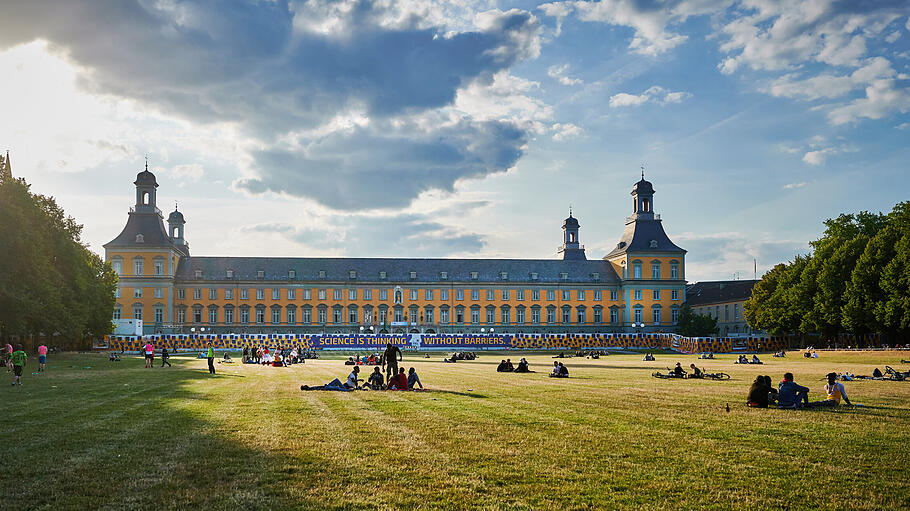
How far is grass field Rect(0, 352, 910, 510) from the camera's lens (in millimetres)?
9039

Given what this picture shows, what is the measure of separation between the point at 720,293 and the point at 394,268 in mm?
48636

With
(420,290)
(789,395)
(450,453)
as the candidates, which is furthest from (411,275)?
(450,453)

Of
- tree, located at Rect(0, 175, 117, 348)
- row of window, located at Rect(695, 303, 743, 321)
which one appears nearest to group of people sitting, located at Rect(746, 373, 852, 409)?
tree, located at Rect(0, 175, 117, 348)

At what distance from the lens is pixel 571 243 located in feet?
411

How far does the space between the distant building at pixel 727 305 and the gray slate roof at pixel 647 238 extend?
9.00m

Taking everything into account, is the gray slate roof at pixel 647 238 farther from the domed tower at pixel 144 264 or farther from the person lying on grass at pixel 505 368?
the person lying on grass at pixel 505 368

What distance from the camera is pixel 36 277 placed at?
46.9 meters

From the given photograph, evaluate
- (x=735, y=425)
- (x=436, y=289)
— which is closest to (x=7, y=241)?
(x=735, y=425)

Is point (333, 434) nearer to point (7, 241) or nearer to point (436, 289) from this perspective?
point (7, 241)

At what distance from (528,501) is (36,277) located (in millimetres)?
47184

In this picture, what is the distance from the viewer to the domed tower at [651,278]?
107250mm

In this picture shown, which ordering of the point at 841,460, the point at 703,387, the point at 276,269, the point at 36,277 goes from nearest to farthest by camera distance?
the point at 841,460
the point at 703,387
the point at 36,277
the point at 276,269

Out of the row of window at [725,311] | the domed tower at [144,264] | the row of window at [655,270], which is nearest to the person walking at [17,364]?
the domed tower at [144,264]

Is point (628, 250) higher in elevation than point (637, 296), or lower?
higher
